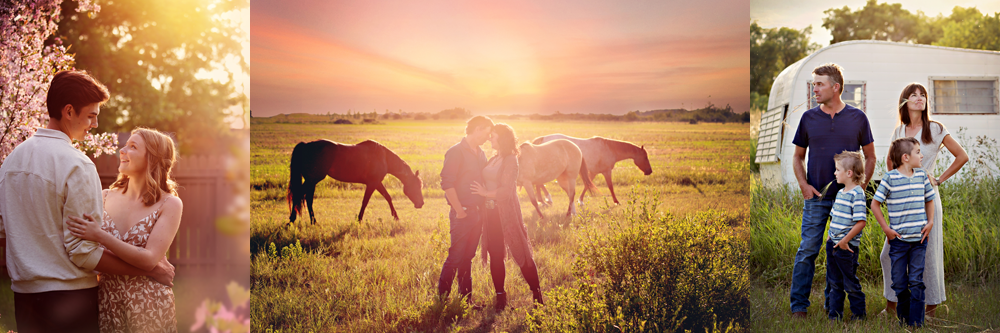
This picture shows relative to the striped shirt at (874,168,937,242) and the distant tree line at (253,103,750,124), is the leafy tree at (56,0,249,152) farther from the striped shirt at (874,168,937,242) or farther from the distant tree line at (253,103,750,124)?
the striped shirt at (874,168,937,242)

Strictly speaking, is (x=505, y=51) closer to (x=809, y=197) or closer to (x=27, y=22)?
(x=809, y=197)

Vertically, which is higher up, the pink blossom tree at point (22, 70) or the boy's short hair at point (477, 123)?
the pink blossom tree at point (22, 70)

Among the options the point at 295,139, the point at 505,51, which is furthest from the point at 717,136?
the point at 295,139

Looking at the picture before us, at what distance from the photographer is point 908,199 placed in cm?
357

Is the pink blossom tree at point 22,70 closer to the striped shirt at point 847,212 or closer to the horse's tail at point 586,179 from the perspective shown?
the horse's tail at point 586,179

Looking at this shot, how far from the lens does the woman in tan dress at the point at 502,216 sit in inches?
140

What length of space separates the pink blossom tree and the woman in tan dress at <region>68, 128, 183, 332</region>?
183 cm

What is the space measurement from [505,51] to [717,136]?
A: 206 cm

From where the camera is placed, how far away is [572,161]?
4.29 meters

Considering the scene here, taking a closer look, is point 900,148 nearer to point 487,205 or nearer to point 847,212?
point 847,212

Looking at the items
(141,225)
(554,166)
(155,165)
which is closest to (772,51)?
(554,166)

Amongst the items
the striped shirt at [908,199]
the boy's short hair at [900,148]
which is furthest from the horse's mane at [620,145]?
the boy's short hair at [900,148]

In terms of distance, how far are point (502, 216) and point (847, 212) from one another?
269 centimetres

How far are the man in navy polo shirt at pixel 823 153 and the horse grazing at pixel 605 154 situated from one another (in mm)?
1259
